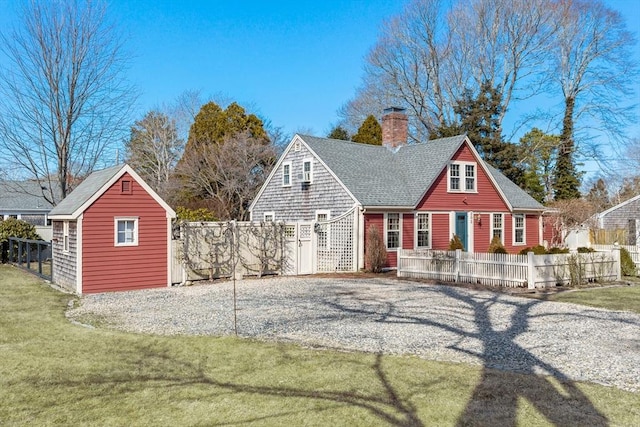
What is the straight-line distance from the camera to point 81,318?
415 inches

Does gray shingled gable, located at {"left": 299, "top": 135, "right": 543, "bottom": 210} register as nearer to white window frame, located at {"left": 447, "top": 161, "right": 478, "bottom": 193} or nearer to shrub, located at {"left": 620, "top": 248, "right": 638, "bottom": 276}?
white window frame, located at {"left": 447, "top": 161, "right": 478, "bottom": 193}

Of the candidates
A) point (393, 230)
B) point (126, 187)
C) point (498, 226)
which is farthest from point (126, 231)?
point (498, 226)

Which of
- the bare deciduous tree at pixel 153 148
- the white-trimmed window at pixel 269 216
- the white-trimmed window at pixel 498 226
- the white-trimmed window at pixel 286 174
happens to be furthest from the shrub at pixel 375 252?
the bare deciduous tree at pixel 153 148

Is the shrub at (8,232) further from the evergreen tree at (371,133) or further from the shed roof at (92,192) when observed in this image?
the evergreen tree at (371,133)

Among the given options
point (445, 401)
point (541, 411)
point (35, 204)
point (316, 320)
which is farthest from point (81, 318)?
point (35, 204)

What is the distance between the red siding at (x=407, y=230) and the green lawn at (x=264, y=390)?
14251 millimetres

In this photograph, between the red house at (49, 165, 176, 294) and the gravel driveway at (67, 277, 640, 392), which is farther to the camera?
the red house at (49, 165, 176, 294)

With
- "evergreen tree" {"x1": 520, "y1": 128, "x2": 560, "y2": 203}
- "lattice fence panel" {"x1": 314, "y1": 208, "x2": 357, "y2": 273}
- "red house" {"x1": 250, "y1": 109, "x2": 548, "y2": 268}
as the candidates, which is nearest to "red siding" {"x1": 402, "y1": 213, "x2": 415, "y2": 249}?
"red house" {"x1": 250, "y1": 109, "x2": 548, "y2": 268}

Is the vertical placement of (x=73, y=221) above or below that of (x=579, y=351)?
above

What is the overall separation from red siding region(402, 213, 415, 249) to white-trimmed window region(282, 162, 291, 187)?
5.78m

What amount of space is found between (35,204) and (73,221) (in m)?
32.9

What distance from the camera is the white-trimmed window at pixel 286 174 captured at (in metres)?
24.1

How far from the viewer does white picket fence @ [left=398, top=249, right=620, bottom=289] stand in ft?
48.5

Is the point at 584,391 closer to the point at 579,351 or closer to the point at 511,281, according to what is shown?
the point at 579,351
